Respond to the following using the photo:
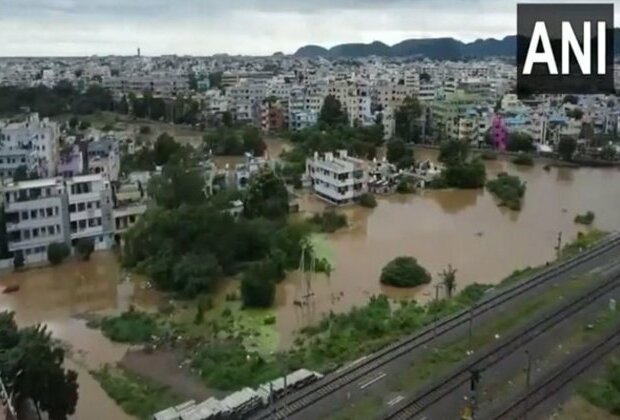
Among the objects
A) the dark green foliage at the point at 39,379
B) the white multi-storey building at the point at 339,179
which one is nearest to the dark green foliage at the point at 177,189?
the white multi-storey building at the point at 339,179

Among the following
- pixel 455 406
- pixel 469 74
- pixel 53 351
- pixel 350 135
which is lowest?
pixel 455 406

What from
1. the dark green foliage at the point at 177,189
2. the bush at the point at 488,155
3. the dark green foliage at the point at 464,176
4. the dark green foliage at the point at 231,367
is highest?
the dark green foliage at the point at 177,189

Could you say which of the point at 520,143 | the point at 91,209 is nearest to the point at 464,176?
the point at 520,143

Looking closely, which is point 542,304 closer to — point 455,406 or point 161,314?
point 455,406

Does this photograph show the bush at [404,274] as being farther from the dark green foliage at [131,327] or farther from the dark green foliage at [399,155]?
the dark green foliage at [399,155]

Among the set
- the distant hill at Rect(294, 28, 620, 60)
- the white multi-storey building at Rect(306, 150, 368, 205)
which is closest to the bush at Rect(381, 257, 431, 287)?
the white multi-storey building at Rect(306, 150, 368, 205)

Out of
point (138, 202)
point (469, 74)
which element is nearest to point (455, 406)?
point (138, 202)
